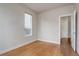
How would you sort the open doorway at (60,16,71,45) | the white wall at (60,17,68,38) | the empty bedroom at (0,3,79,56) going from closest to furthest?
1. the empty bedroom at (0,3,79,56)
2. the open doorway at (60,16,71,45)
3. the white wall at (60,17,68,38)

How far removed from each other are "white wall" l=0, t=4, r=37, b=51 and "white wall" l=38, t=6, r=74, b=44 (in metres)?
1.72

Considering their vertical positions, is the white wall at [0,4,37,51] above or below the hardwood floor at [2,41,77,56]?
above

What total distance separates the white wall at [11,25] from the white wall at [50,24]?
172 centimetres

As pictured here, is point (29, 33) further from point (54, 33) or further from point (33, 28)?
point (54, 33)

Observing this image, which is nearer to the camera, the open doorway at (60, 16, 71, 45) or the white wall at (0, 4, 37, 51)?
the white wall at (0, 4, 37, 51)

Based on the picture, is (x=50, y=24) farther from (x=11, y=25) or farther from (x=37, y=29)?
(x=11, y=25)

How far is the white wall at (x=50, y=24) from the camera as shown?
4168 mm

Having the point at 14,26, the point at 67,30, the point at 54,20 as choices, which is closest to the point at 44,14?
the point at 54,20

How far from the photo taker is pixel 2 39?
272 cm

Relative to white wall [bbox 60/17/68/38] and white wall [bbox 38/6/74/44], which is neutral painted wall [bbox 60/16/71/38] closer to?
white wall [bbox 60/17/68/38]

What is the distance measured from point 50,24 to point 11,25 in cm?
249

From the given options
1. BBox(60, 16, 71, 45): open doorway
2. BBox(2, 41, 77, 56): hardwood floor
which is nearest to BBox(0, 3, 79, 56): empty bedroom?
BBox(2, 41, 77, 56): hardwood floor

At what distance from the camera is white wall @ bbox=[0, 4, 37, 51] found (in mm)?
2738

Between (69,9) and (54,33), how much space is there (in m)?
1.61
